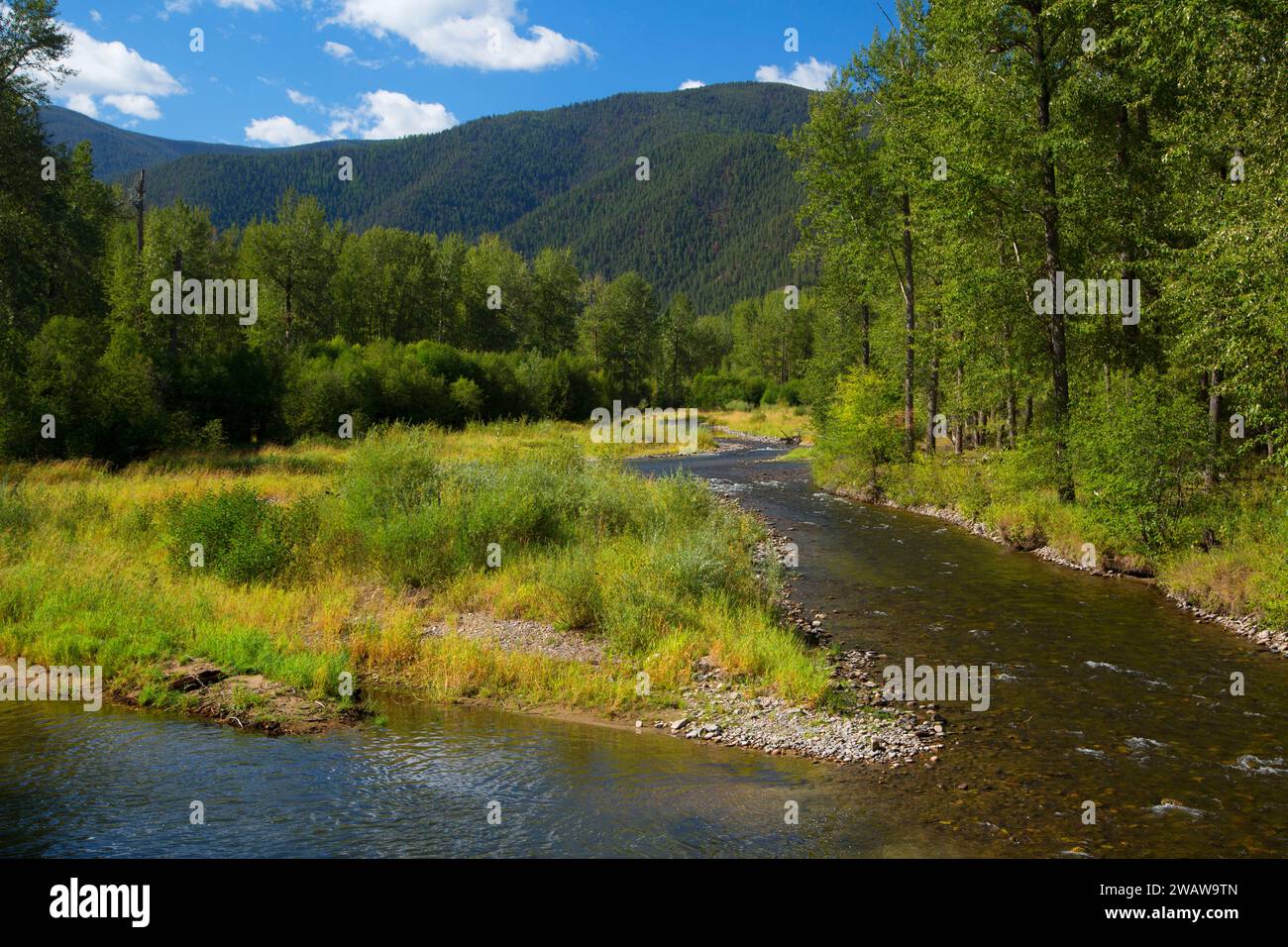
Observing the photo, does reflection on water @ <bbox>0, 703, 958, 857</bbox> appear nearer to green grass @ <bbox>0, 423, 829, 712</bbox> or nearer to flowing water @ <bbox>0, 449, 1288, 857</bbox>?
flowing water @ <bbox>0, 449, 1288, 857</bbox>

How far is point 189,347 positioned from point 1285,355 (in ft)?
185

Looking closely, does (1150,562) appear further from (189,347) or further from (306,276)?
(306,276)

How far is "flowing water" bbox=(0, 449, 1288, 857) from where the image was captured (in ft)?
24.8

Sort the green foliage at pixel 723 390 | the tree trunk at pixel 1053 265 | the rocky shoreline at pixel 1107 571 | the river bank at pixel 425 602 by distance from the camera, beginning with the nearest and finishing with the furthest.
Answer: the river bank at pixel 425 602, the rocky shoreline at pixel 1107 571, the tree trunk at pixel 1053 265, the green foliage at pixel 723 390

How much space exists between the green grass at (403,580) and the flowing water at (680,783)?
1375 mm

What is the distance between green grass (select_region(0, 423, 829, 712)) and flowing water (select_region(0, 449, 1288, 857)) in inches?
54.2

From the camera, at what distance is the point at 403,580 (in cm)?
1650

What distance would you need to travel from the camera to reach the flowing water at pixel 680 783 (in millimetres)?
7551

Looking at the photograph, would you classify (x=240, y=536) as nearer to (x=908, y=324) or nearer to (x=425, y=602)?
(x=425, y=602)

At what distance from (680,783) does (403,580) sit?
9.45 meters

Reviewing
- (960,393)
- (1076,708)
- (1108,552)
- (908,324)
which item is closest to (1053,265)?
(960,393)

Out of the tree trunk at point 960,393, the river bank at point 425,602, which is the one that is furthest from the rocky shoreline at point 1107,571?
the river bank at point 425,602

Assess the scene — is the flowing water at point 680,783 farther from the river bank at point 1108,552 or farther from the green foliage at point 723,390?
the green foliage at point 723,390

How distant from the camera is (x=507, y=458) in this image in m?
23.8
